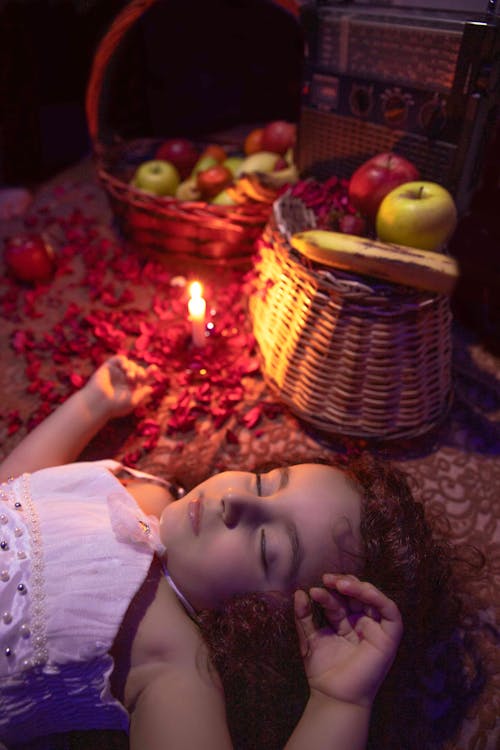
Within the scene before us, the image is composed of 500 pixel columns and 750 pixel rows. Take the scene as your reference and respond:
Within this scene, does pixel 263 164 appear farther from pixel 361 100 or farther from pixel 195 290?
pixel 195 290

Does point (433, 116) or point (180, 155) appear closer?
point (433, 116)

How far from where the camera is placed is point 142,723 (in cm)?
94

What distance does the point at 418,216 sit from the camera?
134cm

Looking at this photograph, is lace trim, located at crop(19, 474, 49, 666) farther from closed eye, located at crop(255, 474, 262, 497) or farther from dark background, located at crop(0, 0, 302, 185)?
dark background, located at crop(0, 0, 302, 185)

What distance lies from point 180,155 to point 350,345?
1.42 metres

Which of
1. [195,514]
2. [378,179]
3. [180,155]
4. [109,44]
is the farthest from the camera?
[180,155]

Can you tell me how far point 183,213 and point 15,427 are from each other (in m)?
0.90

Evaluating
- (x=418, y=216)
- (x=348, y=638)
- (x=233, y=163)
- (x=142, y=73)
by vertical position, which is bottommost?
(x=348, y=638)

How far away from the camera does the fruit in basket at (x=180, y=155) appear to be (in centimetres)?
237

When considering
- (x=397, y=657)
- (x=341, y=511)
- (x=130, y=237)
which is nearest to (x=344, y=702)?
(x=397, y=657)

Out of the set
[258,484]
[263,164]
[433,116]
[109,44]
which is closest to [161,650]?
[258,484]

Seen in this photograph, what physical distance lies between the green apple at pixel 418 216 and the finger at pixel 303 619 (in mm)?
899

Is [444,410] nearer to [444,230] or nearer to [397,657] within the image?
[444,230]

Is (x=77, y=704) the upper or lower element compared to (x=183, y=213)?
lower
